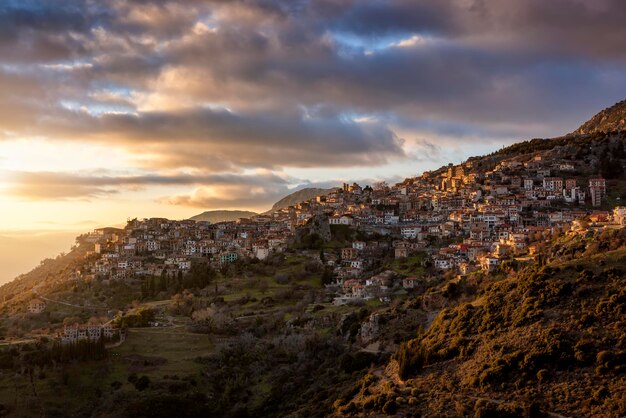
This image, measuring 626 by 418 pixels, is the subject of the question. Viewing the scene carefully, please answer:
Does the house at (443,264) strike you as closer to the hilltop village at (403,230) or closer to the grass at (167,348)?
the hilltop village at (403,230)

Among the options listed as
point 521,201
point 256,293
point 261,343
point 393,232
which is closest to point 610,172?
point 521,201

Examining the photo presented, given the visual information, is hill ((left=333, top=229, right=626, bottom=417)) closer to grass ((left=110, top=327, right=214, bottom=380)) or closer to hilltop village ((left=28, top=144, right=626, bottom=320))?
hilltop village ((left=28, top=144, right=626, bottom=320))

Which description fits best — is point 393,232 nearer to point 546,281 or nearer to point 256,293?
point 256,293

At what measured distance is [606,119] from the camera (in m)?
178

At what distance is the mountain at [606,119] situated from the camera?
543ft

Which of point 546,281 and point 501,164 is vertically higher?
point 501,164

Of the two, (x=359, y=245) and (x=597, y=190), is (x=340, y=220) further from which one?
(x=597, y=190)

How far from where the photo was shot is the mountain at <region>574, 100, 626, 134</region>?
6521 inches

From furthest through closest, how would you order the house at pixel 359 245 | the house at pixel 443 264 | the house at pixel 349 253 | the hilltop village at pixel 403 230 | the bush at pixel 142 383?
the house at pixel 359 245, the house at pixel 349 253, the house at pixel 443 264, the hilltop village at pixel 403 230, the bush at pixel 142 383

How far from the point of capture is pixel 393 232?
106 metres

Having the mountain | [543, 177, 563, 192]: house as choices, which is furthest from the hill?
the mountain

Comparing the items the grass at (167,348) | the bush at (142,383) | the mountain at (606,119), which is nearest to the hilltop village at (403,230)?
the grass at (167,348)

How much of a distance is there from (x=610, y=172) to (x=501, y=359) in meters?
83.3

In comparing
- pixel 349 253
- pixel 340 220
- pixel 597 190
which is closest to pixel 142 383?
pixel 349 253
